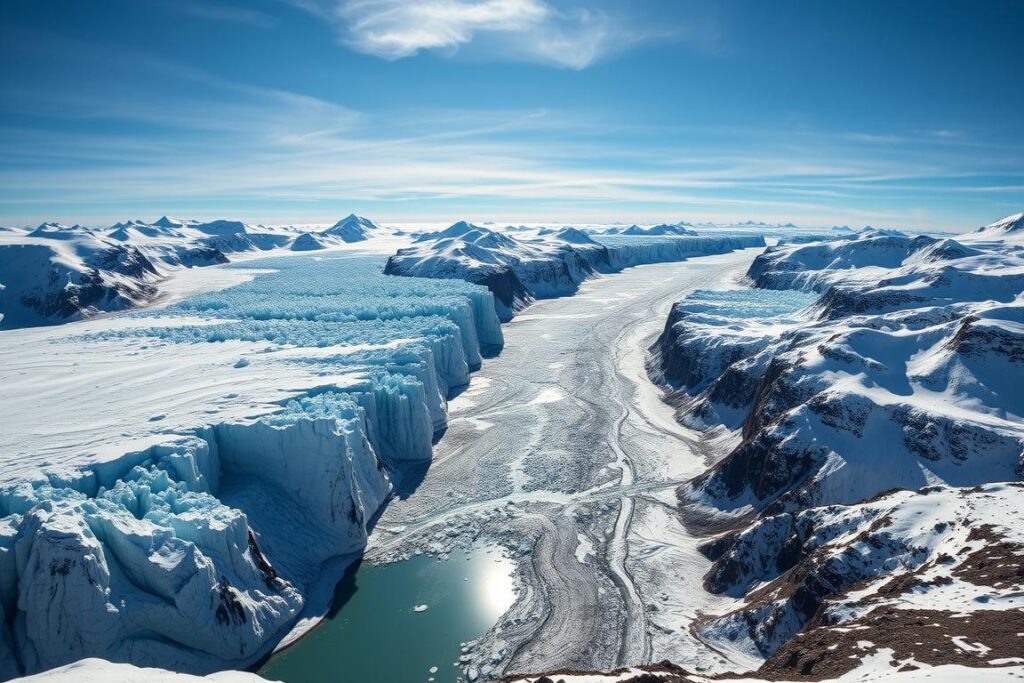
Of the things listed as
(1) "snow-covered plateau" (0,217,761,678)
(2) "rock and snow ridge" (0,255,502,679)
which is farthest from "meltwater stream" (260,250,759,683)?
(2) "rock and snow ridge" (0,255,502,679)

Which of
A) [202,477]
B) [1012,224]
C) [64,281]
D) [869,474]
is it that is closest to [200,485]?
[202,477]

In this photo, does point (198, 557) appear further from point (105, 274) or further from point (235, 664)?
point (105, 274)

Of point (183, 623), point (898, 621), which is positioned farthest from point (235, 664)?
point (898, 621)

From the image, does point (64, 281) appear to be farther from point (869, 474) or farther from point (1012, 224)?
point (1012, 224)

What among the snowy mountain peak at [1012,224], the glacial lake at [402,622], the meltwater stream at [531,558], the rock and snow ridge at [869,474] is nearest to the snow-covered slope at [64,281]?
the meltwater stream at [531,558]

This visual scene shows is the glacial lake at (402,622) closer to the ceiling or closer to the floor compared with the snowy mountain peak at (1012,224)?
closer to the floor

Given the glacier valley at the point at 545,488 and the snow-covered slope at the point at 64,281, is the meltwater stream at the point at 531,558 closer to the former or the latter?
the glacier valley at the point at 545,488
